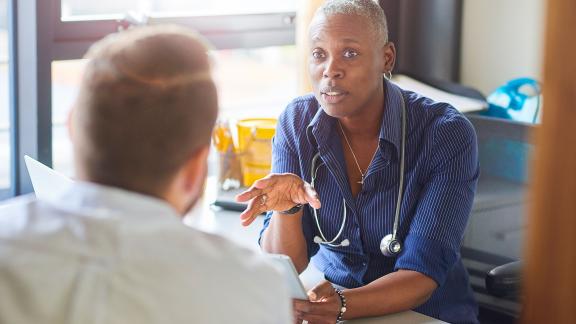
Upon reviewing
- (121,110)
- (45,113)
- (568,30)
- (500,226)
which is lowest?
(500,226)

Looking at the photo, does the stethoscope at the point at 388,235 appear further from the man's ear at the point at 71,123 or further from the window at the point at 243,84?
the man's ear at the point at 71,123

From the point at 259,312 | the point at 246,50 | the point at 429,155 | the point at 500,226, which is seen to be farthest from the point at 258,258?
the point at 246,50

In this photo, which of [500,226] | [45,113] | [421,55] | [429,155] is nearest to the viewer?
[429,155]

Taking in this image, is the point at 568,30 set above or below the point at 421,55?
above

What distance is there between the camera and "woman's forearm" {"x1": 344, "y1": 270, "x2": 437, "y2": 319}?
6.20 ft

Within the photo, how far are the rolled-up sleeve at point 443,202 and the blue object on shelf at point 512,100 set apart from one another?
1.28 meters

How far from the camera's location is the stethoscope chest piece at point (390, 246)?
210 cm

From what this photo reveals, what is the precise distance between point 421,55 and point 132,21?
1.36m

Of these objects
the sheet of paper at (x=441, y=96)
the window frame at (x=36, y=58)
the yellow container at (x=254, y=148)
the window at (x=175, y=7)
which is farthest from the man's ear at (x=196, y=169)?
the sheet of paper at (x=441, y=96)

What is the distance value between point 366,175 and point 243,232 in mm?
512

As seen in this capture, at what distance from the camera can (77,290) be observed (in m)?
0.98

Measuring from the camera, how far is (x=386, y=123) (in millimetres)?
2170

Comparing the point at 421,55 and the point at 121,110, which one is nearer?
the point at 121,110

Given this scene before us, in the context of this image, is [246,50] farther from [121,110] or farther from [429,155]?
[121,110]
